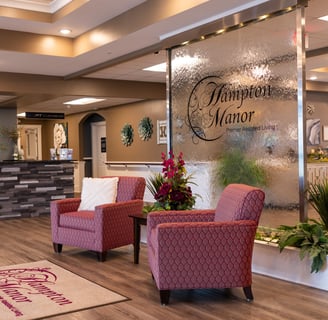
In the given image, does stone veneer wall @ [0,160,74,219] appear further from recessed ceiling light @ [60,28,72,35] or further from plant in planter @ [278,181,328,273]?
plant in planter @ [278,181,328,273]

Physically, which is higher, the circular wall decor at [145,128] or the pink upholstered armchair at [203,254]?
the circular wall decor at [145,128]

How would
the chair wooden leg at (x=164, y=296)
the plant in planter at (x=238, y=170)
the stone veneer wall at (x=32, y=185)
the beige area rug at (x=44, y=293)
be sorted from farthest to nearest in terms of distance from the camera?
the stone veneer wall at (x=32, y=185)
the plant in planter at (x=238, y=170)
the chair wooden leg at (x=164, y=296)
the beige area rug at (x=44, y=293)

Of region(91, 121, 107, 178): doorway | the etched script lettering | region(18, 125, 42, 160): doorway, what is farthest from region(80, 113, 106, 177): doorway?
the etched script lettering

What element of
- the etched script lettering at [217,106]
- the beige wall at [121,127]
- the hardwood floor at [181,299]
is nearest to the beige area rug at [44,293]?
the hardwood floor at [181,299]

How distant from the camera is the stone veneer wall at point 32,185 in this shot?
8.29 metres

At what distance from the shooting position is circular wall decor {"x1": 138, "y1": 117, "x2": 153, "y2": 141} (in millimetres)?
10609

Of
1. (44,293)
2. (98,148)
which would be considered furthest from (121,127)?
(44,293)

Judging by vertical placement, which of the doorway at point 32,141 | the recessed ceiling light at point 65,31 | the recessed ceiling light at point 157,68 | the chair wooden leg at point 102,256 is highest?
the recessed ceiling light at point 65,31

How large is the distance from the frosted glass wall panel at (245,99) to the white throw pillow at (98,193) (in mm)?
992

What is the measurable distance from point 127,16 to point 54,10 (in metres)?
0.95

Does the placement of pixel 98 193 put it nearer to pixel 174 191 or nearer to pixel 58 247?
pixel 58 247

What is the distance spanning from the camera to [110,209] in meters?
4.93

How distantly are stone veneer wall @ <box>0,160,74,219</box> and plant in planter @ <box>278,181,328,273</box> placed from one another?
217 inches

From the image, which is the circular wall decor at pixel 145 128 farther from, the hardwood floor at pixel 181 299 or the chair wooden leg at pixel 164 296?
the chair wooden leg at pixel 164 296
